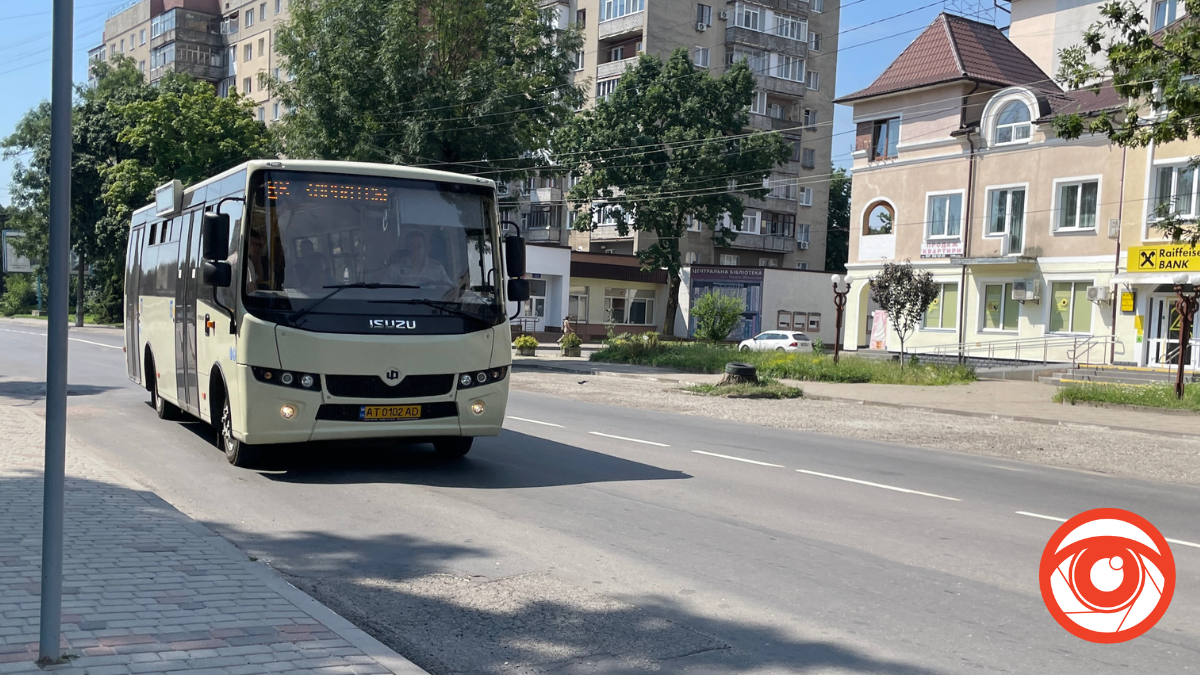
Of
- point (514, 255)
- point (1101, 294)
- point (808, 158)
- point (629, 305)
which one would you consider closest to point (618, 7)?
point (808, 158)

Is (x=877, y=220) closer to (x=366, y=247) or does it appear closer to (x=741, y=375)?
(x=741, y=375)

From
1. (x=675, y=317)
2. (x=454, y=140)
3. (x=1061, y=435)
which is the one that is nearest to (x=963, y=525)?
(x=1061, y=435)

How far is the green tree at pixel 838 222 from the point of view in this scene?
83.8 metres

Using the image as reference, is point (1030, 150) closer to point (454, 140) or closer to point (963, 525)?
point (454, 140)

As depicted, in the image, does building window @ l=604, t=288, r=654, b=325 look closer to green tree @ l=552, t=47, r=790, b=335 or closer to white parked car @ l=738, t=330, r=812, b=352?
green tree @ l=552, t=47, r=790, b=335

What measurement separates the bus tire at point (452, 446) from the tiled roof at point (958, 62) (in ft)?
109

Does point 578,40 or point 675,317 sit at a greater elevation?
point 578,40

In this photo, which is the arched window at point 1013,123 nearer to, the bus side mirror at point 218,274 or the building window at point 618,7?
the building window at point 618,7

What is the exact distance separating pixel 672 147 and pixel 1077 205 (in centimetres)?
2320

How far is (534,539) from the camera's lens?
7672 mm

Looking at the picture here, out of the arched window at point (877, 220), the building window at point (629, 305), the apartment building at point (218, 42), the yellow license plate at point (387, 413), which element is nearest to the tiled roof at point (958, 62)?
the arched window at point (877, 220)

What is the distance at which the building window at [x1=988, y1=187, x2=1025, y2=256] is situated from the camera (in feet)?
121

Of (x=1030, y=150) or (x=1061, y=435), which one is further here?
(x=1030, y=150)

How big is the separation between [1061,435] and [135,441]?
49.4 feet
